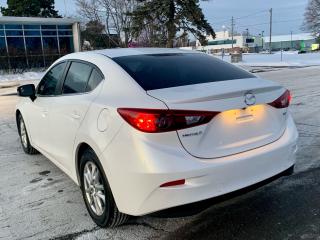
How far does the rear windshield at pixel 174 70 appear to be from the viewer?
363 cm

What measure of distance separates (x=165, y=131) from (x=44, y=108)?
2403 millimetres

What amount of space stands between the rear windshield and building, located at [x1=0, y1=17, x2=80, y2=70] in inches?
1270

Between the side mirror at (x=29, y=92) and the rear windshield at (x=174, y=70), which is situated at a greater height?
the rear windshield at (x=174, y=70)

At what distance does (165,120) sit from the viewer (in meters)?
3.10

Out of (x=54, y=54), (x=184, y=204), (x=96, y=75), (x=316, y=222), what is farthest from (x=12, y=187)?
(x=54, y=54)

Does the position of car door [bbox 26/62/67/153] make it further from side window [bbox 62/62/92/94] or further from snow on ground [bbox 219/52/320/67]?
snow on ground [bbox 219/52/320/67]

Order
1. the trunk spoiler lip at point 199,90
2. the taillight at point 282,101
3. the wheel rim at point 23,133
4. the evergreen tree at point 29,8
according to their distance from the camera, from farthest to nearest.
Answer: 1. the evergreen tree at point 29,8
2. the wheel rim at point 23,133
3. the taillight at point 282,101
4. the trunk spoiler lip at point 199,90

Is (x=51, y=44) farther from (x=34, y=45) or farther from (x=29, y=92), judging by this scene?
(x=29, y=92)

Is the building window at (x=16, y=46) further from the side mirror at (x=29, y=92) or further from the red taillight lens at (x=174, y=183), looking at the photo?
the red taillight lens at (x=174, y=183)

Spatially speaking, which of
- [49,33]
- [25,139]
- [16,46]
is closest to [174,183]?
[25,139]

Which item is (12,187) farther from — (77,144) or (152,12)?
(152,12)

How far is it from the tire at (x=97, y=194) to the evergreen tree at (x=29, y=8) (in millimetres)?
54246

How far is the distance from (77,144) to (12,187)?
155 centimetres

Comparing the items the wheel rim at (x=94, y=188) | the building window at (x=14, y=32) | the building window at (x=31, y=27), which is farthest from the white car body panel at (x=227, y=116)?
the building window at (x=31, y=27)
